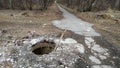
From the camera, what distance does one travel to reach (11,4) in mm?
9062

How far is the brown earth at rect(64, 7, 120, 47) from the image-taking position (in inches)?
245

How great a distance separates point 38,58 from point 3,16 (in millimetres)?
4285

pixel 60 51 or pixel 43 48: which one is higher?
pixel 60 51

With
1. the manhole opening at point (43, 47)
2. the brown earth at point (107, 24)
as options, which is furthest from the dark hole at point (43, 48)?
the brown earth at point (107, 24)

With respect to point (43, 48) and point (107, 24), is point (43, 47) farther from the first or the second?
point (107, 24)

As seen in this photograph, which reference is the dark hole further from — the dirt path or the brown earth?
the brown earth

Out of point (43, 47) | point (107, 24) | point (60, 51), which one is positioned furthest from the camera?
point (107, 24)

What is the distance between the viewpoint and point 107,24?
25.5ft

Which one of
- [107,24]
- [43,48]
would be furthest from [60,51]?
[107,24]

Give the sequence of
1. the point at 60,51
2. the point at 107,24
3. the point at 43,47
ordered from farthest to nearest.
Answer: the point at 107,24 < the point at 43,47 < the point at 60,51

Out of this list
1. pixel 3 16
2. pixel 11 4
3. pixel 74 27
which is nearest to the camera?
pixel 74 27

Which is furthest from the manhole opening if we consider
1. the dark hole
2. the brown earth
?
the brown earth

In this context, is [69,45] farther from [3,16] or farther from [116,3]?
[116,3]

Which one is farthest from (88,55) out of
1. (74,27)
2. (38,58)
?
(74,27)
